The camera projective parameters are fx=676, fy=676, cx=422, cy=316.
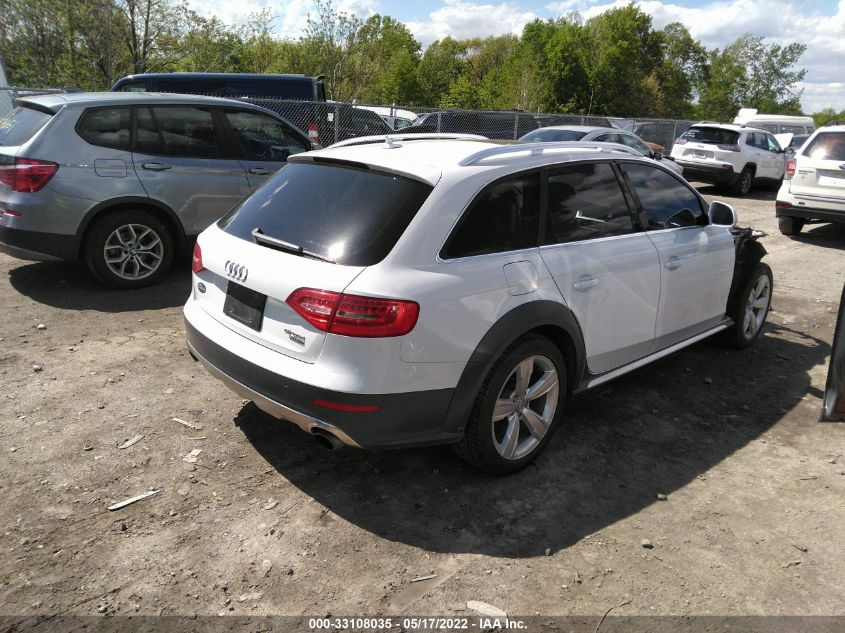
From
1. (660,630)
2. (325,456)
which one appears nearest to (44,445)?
(325,456)

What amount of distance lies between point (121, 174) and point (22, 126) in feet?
3.22

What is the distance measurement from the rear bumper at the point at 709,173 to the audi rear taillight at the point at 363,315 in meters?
15.2

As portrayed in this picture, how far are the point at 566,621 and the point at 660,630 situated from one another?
1.15 feet

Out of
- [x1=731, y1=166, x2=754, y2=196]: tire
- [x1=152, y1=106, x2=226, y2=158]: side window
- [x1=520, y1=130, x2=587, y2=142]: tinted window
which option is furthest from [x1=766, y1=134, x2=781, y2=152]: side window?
[x1=152, y1=106, x2=226, y2=158]: side window

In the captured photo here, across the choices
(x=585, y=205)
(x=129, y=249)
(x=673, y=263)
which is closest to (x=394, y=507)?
(x=585, y=205)

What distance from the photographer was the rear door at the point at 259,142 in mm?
7008

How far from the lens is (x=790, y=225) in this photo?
11.3m

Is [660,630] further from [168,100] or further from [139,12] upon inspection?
[139,12]

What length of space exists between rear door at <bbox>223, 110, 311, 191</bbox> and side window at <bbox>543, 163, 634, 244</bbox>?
3807 millimetres

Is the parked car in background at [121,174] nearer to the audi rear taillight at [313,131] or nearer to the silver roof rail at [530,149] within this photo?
the silver roof rail at [530,149]

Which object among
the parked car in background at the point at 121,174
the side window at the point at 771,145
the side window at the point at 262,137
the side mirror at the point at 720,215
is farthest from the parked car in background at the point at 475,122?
the side mirror at the point at 720,215

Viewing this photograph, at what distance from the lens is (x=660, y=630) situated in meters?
2.55

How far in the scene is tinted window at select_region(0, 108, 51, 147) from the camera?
5961 millimetres

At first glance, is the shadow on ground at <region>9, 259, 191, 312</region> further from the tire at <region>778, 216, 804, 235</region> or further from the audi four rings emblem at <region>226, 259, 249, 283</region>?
the tire at <region>778, 216, 804, 235</region>
